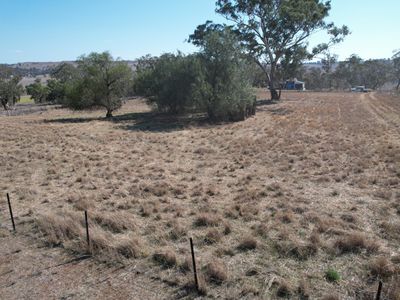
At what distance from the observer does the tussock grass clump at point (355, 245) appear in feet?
22.4

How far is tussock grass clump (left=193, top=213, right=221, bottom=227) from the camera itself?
8312 millimetres

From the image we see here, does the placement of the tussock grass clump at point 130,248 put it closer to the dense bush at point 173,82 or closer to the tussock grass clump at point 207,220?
the tussock grass clump at point 207,220

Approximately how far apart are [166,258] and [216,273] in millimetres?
1037

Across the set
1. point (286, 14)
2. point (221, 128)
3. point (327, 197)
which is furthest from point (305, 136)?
point (286, 14)

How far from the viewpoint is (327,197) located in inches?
402

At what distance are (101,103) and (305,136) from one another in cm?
2013

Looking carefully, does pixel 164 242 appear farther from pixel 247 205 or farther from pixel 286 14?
pixel 286 14

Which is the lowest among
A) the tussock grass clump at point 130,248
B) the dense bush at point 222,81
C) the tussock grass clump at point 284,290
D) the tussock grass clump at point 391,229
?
the tussock grass clump at point 391,229

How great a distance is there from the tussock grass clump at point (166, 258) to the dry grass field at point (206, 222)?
39 millimetres

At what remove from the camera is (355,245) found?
22.7 feet

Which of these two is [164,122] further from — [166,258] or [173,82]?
[166,258]

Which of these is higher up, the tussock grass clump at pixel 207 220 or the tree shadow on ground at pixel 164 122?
the tree shadow on ground at pixel 164 122

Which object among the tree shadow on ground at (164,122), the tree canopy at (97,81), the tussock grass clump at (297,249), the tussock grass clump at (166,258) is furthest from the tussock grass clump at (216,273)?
the tree canopy at (97,81)

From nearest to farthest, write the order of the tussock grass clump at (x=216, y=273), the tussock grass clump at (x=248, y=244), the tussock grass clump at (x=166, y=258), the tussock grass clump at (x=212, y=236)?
the tussock grass clump at (x=216, y=273) → the tussock grass clump at (x=166, y=258) → the tussock grass clump at (x=248, y=244) → the tussock grass clump at (x=212, y=236)
